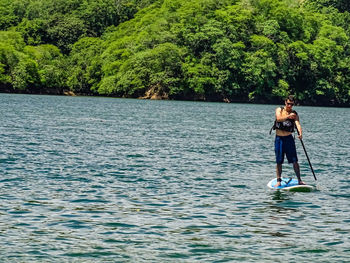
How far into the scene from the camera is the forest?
420 ft

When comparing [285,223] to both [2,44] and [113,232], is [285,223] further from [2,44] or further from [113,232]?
[2,44]

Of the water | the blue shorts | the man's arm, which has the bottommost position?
the water

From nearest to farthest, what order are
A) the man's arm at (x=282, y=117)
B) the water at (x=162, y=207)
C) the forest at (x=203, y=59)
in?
the water at (x=162, y=207) < the man's arm at (x=282, y=117) < the forest at (x=203, y=59)

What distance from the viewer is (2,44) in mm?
138000

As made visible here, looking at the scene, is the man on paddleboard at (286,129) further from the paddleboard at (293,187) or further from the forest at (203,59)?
the forest at (203,59)

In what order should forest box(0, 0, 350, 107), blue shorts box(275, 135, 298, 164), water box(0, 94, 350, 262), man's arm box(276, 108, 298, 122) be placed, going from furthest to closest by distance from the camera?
forest box(0, 0, 350, 107) → blue shorts box(275, 135, 298, 164) → man's arm box(276, 108, 298, 122) → water box(0, 94, 350, 262)

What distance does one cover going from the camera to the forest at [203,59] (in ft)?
420

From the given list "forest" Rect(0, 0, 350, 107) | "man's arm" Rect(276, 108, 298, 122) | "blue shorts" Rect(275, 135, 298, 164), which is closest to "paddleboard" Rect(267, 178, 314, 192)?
"blue shorts" Rect(275, 135, 298, 164)

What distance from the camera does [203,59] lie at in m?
128

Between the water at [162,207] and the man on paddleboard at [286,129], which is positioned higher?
the man on paddleboard at [286,129]

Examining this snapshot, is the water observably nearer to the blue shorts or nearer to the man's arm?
the blue shorts

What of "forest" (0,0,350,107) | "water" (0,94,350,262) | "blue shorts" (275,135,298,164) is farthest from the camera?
"forest" (0,0,350,107)

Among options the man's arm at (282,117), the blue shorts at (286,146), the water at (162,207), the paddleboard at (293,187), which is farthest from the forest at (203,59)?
the man's arm at (282,117)

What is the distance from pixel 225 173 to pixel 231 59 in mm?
104314
